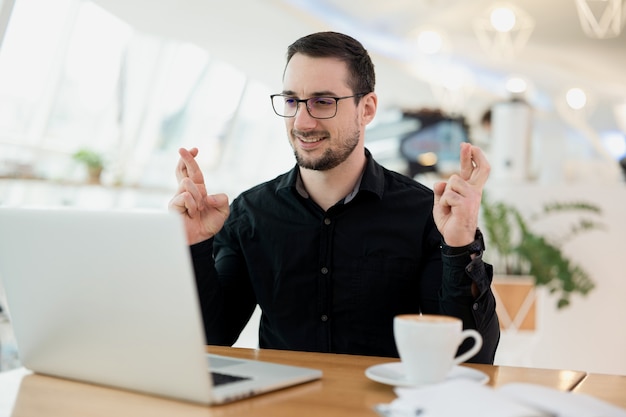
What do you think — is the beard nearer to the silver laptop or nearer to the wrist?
the wrist

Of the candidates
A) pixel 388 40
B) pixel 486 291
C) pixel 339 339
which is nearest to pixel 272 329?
pixel 339 339

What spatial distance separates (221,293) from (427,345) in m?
0.97

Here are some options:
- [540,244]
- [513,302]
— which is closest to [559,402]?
[513,302]

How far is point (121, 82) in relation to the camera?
8.36 m

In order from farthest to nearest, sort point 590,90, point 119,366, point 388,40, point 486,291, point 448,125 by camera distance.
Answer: point 590,90 < point 388,40 < point 448,125 < point 486,291 < point 119,366

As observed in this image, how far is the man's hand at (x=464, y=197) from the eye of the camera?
1.61 meters

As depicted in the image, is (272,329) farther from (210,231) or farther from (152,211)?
(152,211)

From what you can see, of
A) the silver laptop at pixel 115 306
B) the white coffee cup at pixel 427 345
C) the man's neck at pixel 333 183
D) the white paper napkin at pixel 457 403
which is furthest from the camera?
the man's neck at pixel 333 183

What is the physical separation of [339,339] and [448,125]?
655cm

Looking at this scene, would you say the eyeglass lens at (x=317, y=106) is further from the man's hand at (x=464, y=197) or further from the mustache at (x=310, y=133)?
the man's hand at (x=464, y=197)

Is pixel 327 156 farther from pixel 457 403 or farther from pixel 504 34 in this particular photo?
pixel 504 34

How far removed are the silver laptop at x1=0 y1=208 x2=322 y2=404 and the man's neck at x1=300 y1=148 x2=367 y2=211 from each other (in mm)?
811

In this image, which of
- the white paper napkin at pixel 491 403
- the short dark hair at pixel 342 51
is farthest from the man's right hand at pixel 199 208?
the white paper napkin at pixel 491 403

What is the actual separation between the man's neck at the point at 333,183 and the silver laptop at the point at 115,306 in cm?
81
